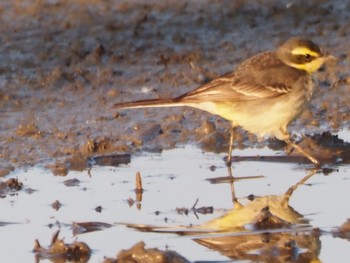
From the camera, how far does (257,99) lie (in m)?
11.7

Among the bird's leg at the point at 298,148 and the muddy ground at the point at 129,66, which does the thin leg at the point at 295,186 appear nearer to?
the bird's leg at the point at 298,148

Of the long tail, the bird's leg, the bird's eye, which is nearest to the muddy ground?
the long tail

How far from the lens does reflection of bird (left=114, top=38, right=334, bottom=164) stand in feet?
38.2

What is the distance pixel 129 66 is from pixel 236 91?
286 cm

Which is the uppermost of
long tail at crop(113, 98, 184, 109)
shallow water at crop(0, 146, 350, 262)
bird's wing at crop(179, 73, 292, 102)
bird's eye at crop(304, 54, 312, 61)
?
bird's eye at crop(304, 54, 312, 61)

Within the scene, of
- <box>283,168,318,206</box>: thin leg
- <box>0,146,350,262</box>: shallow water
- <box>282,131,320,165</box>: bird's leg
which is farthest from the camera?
<box>282,131,320,165</box>: bird's leg

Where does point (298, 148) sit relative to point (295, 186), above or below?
above

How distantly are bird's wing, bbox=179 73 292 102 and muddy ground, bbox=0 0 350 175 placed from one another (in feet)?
2.19

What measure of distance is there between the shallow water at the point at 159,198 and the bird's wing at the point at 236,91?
0.59 metres

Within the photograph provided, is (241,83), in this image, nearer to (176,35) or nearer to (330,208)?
(330,208)

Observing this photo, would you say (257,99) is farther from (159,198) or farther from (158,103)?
(159,198)

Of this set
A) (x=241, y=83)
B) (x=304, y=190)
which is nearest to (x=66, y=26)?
(x=241, y=83)

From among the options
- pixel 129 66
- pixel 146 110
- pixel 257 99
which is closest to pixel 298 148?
pixel 257 99

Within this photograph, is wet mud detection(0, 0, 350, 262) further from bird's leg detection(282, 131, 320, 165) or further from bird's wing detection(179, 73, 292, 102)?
bird's wing detection(179, 73, 292, 102)
